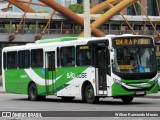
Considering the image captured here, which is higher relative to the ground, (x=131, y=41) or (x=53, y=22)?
(x=53, y=22)

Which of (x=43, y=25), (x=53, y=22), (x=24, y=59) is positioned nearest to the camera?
(x=24, y=59)

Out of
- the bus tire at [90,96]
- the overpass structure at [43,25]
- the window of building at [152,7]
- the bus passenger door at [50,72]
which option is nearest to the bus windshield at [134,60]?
the bus tire at [90,96]

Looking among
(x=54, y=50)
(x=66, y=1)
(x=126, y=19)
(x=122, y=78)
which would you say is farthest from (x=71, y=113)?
(x=66, y=1)

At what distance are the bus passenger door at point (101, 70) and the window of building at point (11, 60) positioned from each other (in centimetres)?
735

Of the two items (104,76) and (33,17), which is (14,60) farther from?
(33,17)

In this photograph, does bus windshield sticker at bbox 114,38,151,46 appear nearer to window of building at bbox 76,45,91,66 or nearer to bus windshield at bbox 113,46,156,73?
bus windshield at bbox 113,46,156,73

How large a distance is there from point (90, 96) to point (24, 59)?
6.13 metres

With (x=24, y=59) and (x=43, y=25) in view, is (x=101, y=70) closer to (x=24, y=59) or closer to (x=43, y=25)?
(x=24, y=59)

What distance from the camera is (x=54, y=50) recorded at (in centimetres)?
2670

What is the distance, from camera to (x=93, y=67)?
2392 centimetres

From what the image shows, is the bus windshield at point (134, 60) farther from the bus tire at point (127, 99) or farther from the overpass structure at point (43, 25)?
the overpass structure at point (43, 25)

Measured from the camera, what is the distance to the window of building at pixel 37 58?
2781 centimetres

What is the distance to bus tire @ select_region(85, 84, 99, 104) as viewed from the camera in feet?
78.5

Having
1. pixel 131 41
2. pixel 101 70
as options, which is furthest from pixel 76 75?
pixel 131 41
